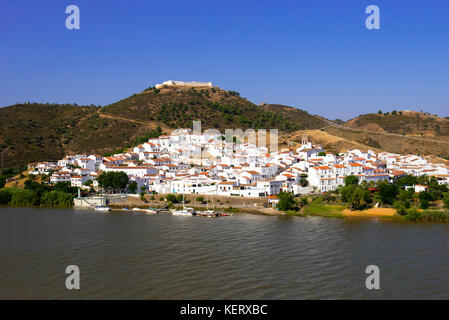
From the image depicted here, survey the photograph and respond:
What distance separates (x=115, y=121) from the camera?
261 ft

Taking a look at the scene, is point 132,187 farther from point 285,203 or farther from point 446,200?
point 446,200

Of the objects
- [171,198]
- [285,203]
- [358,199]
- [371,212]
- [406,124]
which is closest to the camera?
[358,199]

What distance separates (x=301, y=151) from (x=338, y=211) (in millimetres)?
21665

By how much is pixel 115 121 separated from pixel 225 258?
64018mm

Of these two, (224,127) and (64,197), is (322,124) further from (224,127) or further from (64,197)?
(64,197)

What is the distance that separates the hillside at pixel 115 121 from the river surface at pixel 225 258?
4260 cm

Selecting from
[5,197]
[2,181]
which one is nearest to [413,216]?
[5,197]

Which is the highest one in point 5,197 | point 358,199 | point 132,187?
point 132,187

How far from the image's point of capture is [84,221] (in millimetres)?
30328

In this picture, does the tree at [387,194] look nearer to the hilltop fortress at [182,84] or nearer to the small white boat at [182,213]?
the small white boat at [182,213]

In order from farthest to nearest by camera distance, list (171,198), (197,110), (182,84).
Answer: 1. (182,84)
2. (197,110)
3. (171,198)

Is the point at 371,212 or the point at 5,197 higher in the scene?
the point at 5,197

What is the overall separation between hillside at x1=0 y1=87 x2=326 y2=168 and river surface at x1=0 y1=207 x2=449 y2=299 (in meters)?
42.6
